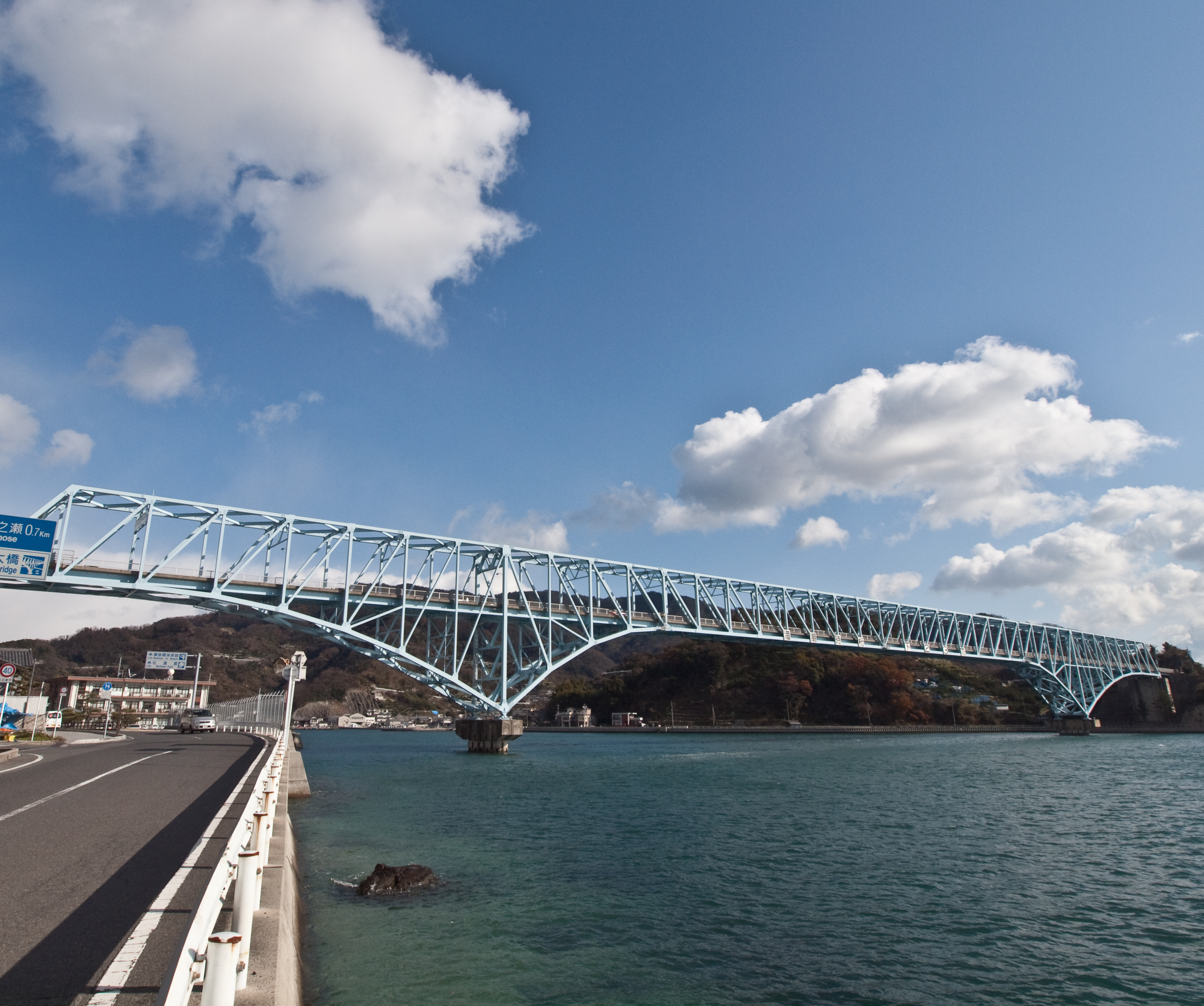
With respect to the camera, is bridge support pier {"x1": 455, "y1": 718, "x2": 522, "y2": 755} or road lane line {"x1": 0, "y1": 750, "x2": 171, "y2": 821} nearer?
road lane line {"x1": 0, "y1": 750, "x2": 171, "y2": 821}

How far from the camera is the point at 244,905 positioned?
5246 mm

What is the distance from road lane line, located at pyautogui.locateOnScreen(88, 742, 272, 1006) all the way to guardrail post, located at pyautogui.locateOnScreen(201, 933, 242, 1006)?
2545mm

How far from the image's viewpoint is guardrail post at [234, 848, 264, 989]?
520cm

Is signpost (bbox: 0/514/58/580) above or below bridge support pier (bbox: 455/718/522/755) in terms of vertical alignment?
above

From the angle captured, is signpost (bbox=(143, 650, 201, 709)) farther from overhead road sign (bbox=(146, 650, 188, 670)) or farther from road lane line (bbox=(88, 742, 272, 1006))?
road lane line (bbox=(88, 742, 272, 1006))

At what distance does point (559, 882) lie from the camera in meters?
15.1

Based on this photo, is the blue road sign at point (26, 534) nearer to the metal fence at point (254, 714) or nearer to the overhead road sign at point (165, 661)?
the metal fence at point (254, 714)

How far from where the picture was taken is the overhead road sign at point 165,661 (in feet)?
287

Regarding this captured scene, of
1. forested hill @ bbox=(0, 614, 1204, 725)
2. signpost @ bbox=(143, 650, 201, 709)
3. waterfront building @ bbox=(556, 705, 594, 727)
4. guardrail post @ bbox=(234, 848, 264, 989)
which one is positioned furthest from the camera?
waterfront building @ bbox=(556, 705, 594, 727)

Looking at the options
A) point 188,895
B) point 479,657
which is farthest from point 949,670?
point 188,895

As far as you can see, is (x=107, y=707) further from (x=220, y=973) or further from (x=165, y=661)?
(x=220, y=973)

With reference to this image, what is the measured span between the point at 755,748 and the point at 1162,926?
60788mm

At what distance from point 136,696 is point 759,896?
11852 cm

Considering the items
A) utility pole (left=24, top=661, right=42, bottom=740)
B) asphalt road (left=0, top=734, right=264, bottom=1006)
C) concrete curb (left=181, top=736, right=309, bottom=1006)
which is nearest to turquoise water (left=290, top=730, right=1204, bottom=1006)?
concrete curb (left=181, top=736, right=309, bottom=1006)
